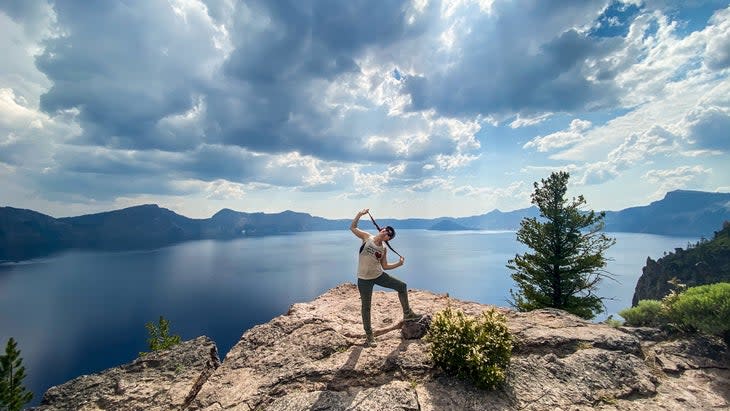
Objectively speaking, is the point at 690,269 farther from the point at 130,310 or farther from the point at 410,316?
the point at 130,310

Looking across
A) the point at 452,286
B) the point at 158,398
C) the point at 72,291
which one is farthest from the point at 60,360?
the point at 452,286

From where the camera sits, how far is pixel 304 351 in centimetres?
1136

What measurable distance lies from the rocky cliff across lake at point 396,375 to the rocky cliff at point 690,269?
13716cm

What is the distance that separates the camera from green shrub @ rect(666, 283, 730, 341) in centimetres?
1141

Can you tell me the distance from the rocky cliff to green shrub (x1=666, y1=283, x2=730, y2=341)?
439ft

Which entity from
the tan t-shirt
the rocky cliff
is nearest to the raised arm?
the tan t-shirt

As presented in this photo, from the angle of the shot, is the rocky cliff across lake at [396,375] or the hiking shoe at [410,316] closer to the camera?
the rocky cliff across lake at [396,375]

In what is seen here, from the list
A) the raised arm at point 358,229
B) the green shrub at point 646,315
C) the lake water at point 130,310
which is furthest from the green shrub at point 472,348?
the lake water at point 130,310

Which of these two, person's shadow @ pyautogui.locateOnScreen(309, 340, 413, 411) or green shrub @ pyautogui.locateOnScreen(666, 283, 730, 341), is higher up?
green shrub @ pyautogui.locateOnScreen(666, 283, 730, 341)

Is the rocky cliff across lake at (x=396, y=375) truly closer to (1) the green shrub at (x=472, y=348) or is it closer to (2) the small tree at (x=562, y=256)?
(1) the green shrub at (x=472, y=348)

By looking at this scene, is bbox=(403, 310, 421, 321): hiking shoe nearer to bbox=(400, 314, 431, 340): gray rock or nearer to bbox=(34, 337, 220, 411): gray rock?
bbox=(400, 314, 431, 340): gray rock

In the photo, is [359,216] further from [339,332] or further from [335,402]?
[335,402]

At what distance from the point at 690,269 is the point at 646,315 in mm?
157222

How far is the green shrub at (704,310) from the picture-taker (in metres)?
11.4
